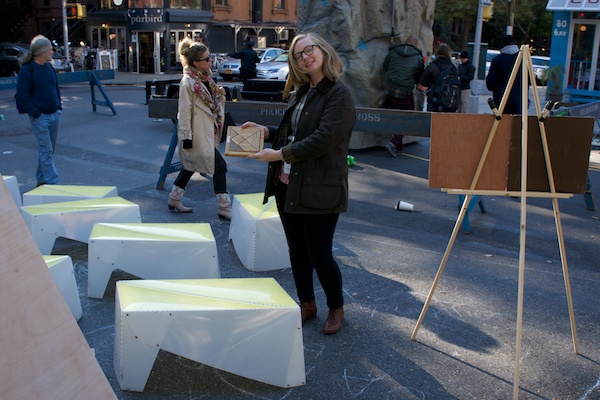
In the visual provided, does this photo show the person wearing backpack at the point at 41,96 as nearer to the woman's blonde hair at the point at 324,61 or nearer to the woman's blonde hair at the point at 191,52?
the woman's blonde hair at the point at 191,52

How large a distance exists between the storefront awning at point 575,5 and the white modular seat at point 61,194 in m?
15.3

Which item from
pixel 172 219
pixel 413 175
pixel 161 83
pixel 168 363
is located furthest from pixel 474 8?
pixel 168 363

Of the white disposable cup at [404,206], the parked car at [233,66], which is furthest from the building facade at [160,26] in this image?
the white disposable cup at [404,206]

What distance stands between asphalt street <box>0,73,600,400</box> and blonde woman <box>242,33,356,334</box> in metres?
0.67

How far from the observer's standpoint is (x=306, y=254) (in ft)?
14.0

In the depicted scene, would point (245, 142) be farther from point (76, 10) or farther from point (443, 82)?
point (76, 10)

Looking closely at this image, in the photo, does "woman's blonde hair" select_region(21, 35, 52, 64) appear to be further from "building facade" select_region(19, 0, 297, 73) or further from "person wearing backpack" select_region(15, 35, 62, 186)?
"building facade" select_region(19, 0, 297, 73)

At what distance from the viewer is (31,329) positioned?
2.25 meters

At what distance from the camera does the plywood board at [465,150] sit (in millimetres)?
3865

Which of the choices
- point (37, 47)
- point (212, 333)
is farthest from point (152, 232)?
point (37, 47)

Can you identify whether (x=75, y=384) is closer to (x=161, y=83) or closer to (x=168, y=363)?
(x=168, y=363)

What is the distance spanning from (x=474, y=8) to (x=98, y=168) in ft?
116

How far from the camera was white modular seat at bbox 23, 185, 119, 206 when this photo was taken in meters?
6.20

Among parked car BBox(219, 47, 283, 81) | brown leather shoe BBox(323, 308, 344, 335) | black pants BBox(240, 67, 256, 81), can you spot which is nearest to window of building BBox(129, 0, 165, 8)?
parked car BBox(219, 47, 283, 81)
